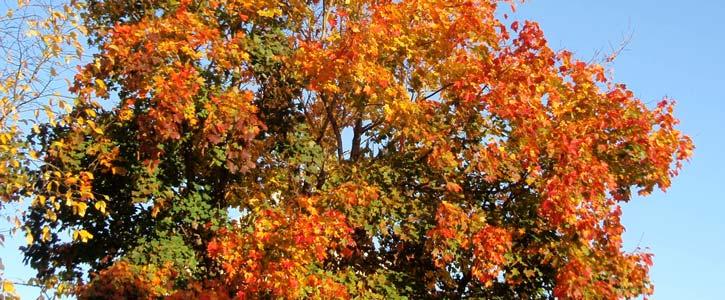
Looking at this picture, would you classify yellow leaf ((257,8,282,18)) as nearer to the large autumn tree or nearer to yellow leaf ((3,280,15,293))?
the large autumn tree

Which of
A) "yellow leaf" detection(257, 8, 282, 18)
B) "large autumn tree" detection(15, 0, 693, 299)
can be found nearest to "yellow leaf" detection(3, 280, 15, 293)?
"large autumn tree" detection(15, 0, 693, 299)

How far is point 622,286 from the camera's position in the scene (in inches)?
486

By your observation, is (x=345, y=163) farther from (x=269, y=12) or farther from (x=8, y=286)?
(x=8, y=286)

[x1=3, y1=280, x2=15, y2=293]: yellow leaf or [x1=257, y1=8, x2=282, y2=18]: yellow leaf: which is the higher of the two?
[x1=257, y1=8, x2=282, y2=18]: yellow leaf

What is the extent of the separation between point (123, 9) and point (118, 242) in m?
3.93

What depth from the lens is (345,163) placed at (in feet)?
44.9

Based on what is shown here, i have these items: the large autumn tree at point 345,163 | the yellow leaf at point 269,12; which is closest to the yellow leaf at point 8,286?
the large autumn tree at point 345,163

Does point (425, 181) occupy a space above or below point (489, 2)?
below

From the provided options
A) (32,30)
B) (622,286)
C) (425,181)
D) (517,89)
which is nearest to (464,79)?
(517,89)

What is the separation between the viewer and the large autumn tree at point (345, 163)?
11547 mm

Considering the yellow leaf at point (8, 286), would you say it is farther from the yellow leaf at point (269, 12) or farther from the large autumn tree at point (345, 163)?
the yellow leaf at point (269, 12)

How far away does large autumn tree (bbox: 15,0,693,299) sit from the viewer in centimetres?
1155

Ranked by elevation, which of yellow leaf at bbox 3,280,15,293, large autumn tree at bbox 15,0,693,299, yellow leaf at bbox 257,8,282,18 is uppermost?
yellow leaf at bbox 257,8,282,18

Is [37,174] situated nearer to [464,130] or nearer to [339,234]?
[339,234]
